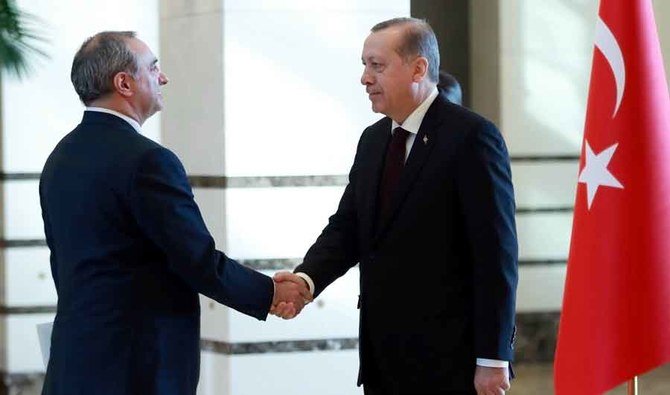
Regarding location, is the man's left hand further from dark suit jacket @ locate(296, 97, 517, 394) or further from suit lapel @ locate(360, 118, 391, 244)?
suit lapel @ locate(360, 118, 391, 244)

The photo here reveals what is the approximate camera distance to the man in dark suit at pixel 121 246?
3.52 m

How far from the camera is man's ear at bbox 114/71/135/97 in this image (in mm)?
3633

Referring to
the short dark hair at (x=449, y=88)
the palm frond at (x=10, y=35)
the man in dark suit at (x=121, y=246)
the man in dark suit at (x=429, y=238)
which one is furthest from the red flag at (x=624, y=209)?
the palm frond at (x=10, y=35)

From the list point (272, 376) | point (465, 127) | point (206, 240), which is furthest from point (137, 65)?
point (272, 376)

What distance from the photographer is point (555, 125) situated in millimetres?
7137

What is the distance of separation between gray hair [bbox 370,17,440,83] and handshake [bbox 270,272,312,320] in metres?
0.80

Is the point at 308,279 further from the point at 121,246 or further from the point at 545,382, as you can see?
the point at 545,382

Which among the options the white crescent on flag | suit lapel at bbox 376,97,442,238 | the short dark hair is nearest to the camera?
suit lapel at bbox 376,97,442,238

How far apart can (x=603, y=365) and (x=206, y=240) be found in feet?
3.94

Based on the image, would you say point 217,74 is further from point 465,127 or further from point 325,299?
point 465,127

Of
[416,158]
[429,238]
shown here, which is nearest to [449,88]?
[416,158]

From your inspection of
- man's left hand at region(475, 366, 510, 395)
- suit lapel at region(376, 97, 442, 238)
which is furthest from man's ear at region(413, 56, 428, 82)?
man's left hand at region(475, 366, 510, 395)

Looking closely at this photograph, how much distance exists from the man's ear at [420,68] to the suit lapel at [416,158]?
0.12 metres

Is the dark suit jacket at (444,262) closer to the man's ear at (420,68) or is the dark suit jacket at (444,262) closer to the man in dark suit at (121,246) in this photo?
the man's ear at (420,68)
